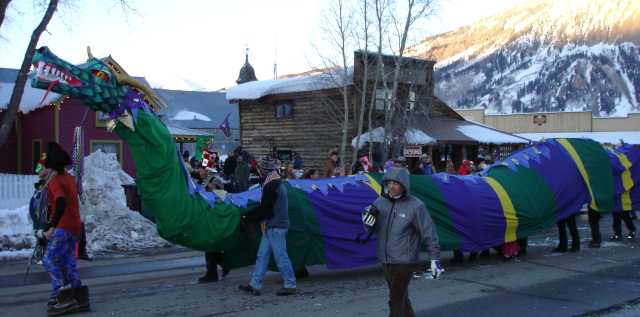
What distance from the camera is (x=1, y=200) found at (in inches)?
588

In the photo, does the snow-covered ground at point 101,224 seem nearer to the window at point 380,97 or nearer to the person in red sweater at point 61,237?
the person in red sweater at point 61,237

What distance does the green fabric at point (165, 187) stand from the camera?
8.25 metres

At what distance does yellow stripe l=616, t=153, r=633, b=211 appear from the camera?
1352cm

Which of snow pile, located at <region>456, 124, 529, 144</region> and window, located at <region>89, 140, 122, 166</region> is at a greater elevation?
snow pile, located at <region>456, 124, 529, 144</region>

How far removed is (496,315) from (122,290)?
4.76 m

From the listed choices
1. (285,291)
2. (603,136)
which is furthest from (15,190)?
(603,136)

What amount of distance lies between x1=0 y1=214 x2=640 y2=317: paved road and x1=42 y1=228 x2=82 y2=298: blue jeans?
46 centimetres

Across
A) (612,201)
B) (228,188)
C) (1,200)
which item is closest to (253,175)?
(228,188)

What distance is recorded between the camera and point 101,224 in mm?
14289

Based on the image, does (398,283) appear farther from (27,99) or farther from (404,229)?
(27,99)

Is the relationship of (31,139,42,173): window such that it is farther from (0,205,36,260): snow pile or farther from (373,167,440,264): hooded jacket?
(373,167,440,264): hooded jacket

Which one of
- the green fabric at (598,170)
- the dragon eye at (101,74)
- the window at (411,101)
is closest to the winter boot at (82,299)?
the dragon eye at (101,74)

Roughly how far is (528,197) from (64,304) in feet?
25.1

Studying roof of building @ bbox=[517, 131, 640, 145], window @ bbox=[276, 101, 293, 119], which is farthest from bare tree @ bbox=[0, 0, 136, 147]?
roof of building @ bbox=[517, 131, 640, 145]
